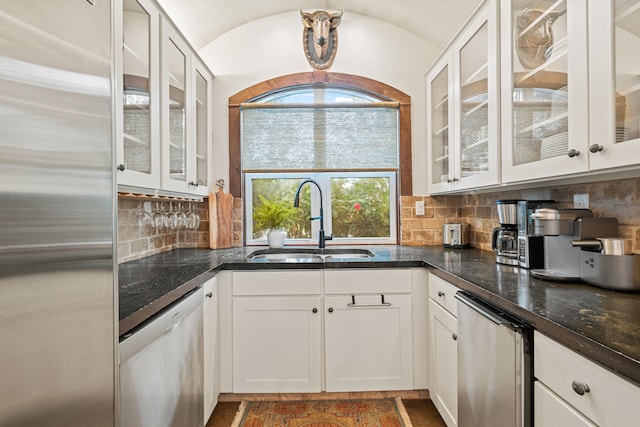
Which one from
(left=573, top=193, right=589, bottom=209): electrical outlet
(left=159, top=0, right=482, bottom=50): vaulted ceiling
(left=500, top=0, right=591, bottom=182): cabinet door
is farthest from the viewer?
(left=159, top=0, right=482, bottom=50): vaulted ceiling

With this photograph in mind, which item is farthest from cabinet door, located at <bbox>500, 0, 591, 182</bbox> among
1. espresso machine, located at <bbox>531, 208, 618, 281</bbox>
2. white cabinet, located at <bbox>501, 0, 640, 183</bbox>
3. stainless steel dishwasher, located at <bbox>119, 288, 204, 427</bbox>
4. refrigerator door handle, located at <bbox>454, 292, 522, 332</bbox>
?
stainless steel dishwasher, located at <bbox>119, 288, 204, 427</bbox>

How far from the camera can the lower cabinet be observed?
224 cm

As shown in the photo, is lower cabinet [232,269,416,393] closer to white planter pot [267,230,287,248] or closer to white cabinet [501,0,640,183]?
white planter pot [267,230,287,248]

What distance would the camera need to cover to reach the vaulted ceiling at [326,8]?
2623 mm

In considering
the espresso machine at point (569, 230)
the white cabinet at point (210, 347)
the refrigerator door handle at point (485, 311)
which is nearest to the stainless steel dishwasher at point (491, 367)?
the refrigerator door handle at point (485, 311)

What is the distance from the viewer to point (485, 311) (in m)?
1.38

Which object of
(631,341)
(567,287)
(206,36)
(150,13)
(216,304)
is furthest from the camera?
(206,36)

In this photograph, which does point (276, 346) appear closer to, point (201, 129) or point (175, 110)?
point (175, 110)

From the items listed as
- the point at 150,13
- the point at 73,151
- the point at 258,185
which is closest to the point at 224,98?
the point at 258,185

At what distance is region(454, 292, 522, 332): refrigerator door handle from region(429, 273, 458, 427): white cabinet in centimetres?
23

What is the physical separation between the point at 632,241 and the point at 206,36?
2983 millimetres

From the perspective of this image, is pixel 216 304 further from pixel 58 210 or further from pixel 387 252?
pixel 58 210

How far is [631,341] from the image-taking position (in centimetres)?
88

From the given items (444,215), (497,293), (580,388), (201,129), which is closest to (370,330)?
(497,293)
